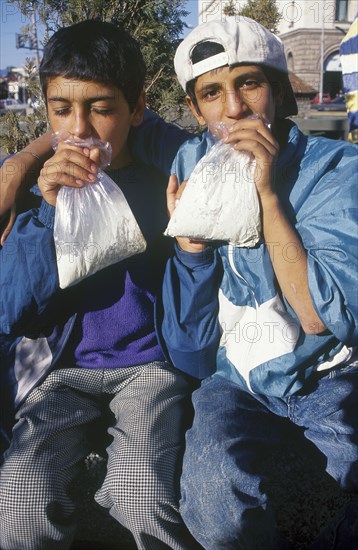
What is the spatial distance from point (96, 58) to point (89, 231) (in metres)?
0.68

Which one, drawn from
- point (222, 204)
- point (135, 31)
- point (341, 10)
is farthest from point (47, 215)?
point (341, 10)

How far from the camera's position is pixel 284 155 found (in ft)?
6.30

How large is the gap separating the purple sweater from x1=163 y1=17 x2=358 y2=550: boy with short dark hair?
0.42 ft

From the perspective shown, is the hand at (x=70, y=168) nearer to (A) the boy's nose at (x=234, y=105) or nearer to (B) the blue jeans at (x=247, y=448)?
(A) the boy's nose at (x=234, y=105)

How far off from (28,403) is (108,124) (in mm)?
1090

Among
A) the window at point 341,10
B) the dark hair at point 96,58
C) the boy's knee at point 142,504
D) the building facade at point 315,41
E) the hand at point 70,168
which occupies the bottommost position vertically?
the boy's knee at point 142,504

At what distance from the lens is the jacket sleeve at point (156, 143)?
2234 mm

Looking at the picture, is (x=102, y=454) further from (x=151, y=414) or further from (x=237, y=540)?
(x=237, y=540)

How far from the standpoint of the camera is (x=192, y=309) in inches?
78.7

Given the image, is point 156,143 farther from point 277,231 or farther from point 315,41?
point 315,41

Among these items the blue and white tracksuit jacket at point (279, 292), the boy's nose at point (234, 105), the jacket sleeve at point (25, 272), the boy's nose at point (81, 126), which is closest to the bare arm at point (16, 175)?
the jacket sleeve at point (25, 272)

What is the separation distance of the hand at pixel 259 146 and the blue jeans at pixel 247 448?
740mm

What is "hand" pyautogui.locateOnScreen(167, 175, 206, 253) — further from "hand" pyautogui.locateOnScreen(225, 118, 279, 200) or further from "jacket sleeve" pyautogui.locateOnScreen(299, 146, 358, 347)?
"jacket sleeve" pyautogui.locateOnScreen(299, 146, 358, 347)

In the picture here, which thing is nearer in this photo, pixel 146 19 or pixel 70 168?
pixel 70 168
